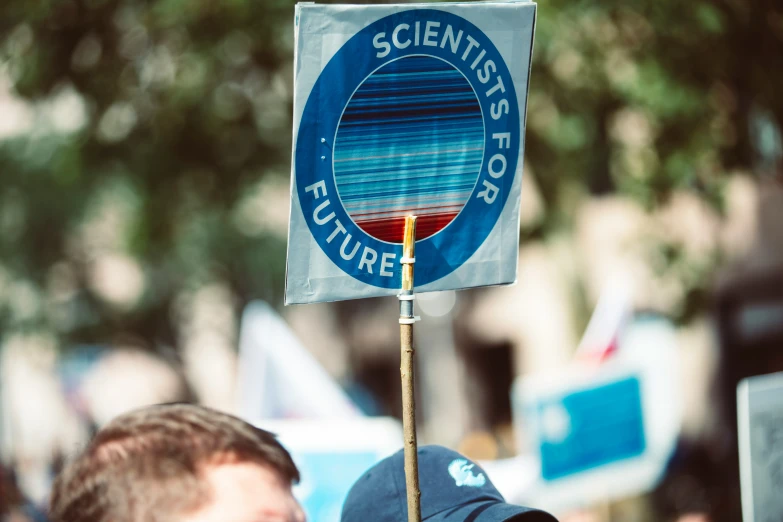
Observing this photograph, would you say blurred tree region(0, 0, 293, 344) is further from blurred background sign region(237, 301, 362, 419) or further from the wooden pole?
the wooden pole

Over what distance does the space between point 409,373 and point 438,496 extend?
0.27 meters

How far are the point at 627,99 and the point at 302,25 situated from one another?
4.95m

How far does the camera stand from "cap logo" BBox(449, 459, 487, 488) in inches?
65.2

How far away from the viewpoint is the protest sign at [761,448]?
2.21 metres

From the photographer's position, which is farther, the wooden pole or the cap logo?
the cap logo

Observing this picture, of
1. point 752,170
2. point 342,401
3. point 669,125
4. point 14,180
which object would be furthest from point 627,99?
point 14,180

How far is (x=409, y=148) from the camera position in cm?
167

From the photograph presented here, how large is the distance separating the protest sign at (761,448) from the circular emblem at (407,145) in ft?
3.19

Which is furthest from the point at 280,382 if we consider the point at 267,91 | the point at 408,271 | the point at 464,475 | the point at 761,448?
the point at 267,91

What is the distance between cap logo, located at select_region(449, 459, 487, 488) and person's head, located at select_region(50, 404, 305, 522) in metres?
0.31

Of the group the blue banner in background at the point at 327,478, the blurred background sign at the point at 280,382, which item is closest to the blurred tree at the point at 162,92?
the blurred background sign at the point at 280,382

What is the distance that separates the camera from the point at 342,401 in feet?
12.8

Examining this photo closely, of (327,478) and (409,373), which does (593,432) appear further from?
(409,373)

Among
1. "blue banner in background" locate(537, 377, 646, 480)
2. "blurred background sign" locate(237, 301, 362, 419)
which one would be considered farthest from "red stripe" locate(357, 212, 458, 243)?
"blue banner in background" locate(537, 377, 646, 480)
